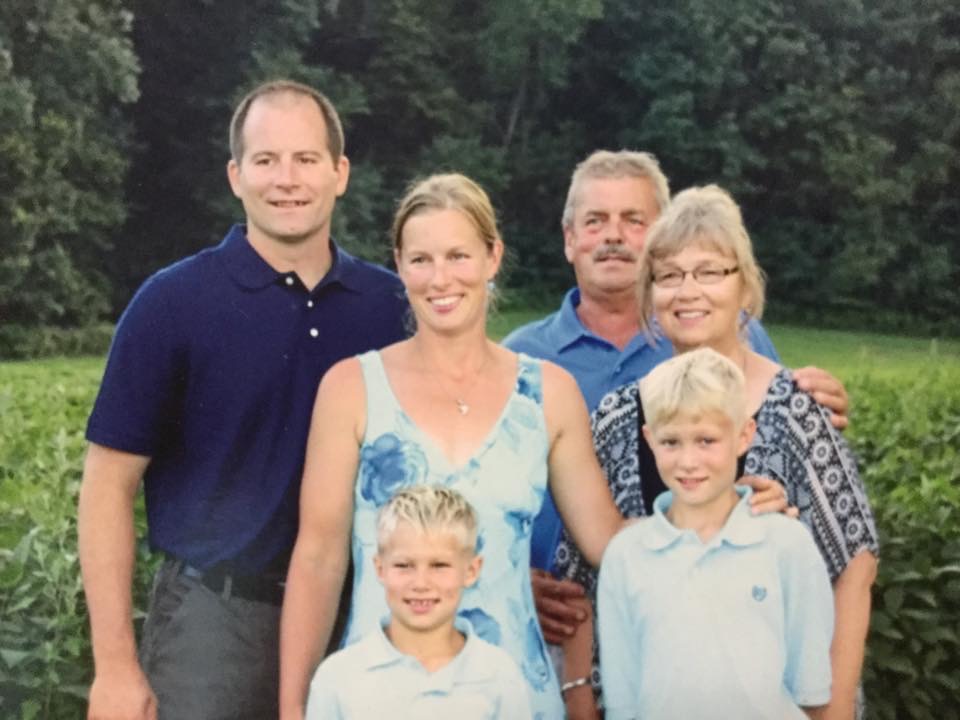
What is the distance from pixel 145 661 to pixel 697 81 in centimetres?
2071

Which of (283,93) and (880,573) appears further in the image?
(880,573)

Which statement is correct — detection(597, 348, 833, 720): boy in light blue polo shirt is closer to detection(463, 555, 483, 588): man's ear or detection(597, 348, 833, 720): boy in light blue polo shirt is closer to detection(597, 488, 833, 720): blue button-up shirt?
detection(597, 488, 833, 720): blue button-up shirt

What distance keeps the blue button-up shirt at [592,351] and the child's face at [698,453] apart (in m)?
1.00

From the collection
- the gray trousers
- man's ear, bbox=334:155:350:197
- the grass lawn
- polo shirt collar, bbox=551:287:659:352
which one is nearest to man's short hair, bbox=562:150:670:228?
polo shirt collar, bbox=551:287:659:352

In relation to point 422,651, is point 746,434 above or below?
above

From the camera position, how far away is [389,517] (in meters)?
2.42

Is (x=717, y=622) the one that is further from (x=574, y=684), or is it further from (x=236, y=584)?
(x=236, y=584)

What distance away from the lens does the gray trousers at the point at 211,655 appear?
9.57 feet

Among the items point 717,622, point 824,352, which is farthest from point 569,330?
point 824,352

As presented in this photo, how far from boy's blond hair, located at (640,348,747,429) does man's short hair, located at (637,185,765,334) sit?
30 cm

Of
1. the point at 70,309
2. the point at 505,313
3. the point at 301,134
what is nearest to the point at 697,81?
the point at 505,313

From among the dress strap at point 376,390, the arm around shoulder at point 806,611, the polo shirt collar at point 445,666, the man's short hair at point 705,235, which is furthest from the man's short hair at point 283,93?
the arm around shoulder at point 806,611

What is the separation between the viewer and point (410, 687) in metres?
2.40

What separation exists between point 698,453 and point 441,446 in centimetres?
48
